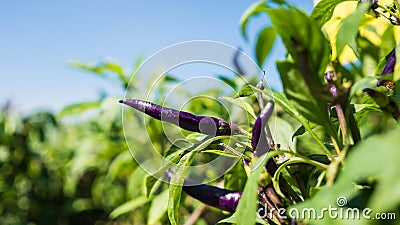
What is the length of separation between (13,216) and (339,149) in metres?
2.96

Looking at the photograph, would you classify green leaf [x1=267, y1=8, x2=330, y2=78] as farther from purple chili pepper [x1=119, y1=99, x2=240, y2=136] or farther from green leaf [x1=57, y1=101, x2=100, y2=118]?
green leaf [x1=57, y1=101, x2=100, y2=118]

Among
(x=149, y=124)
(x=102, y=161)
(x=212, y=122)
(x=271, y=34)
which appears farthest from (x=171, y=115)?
(x=102, y=161)

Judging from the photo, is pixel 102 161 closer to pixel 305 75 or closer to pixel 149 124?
pixel 149 124

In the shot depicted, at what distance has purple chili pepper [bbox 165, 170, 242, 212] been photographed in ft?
2.11

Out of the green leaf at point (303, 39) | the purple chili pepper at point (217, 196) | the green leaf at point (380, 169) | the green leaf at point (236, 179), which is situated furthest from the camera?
the green leaf at point (236, 179)

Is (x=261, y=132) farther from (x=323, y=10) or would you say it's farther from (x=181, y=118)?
(x=323, y=10)

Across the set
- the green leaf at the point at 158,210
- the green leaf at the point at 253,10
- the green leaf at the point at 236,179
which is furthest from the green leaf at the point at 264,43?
the green leaf at the point at 158,210

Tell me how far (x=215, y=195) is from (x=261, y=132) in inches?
5.5

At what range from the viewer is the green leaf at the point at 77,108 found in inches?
78.9

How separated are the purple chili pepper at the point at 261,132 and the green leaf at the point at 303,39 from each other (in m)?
0.09

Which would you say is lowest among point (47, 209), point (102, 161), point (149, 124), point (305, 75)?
point (47, 209)

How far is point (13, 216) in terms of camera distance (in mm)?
3146

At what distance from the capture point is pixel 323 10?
69 cm

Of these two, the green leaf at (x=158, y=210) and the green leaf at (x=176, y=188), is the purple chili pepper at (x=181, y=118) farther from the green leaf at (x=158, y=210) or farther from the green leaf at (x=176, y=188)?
the green leaf at (x=158, y=210)
